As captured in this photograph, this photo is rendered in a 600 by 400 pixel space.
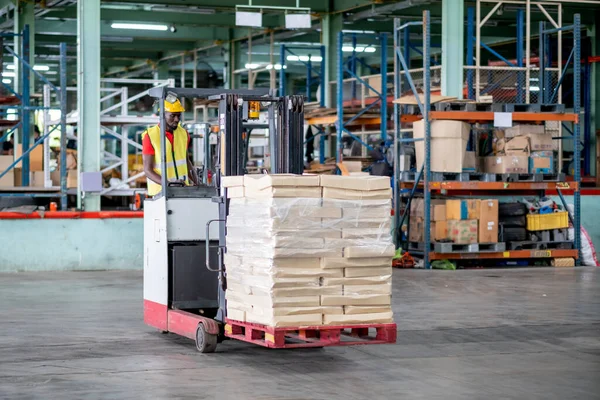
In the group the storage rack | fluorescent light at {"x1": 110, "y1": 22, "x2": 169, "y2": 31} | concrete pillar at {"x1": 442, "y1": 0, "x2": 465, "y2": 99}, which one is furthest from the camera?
fluorescent light at {"x1": 110, "y1": 22, "x2": 169, "y2": 31}

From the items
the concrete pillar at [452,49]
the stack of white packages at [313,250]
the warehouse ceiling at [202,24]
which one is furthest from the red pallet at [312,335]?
the warehouse ceiling at [202,24]

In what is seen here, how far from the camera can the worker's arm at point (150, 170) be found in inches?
335

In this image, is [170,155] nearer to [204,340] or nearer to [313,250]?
[204,340]

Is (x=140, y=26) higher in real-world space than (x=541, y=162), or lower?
higher

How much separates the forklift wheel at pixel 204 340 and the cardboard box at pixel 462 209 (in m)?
8.24

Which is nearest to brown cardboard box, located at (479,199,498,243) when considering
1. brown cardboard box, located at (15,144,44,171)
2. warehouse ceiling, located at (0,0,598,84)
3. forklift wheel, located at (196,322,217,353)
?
warehouse ceiling, located at (0,0,598,84)

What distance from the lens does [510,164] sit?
51.2 feet

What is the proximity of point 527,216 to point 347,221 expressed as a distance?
960 centimetres

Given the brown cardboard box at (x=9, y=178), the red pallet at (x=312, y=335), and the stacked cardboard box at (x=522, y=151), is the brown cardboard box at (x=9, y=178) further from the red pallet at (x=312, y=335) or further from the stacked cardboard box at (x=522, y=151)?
the red pallet at (x=312, y=335)

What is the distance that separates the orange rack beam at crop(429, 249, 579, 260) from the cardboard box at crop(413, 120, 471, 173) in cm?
137

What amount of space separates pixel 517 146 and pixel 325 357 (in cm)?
883

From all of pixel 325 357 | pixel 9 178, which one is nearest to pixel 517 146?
pixel 325 357

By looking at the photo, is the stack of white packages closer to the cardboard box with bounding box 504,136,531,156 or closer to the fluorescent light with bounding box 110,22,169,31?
the cardboard box with bounding box 504,136,531,156

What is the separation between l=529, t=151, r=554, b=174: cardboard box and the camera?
52.1 feet
